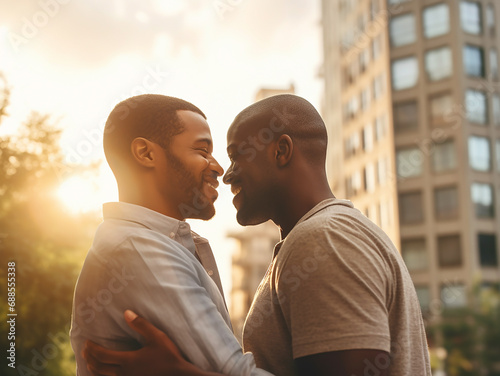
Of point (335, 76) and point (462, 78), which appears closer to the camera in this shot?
point (462, 78)

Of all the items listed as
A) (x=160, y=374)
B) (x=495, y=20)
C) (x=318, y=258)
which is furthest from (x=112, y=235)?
(x=495, y=20)

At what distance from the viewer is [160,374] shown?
2.43 metres

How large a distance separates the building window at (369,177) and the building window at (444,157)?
487cm

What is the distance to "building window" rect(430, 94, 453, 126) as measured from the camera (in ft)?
160

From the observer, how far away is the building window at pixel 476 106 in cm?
4874

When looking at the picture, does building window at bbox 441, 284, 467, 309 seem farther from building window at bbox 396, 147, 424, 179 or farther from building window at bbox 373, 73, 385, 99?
building window at bbox 373, 73, 385, 99

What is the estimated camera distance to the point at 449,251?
4731cm

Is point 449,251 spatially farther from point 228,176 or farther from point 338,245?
point 338,245

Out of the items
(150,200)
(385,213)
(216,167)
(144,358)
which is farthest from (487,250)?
(144,358)

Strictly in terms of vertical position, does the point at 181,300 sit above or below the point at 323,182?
below

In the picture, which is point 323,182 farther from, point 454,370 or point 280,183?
point 454,370

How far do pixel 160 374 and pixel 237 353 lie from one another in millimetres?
291

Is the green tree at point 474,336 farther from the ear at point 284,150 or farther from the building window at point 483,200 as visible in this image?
the ear at point 284,150

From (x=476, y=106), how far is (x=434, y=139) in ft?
12.7
